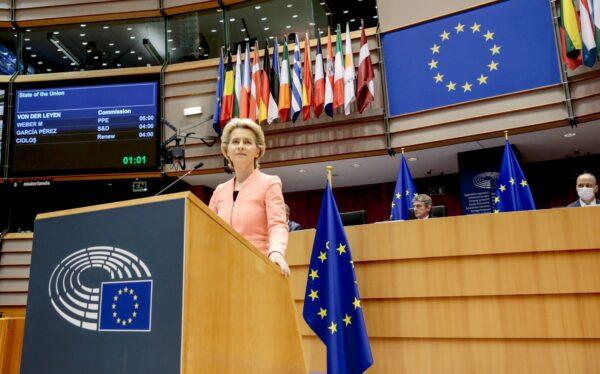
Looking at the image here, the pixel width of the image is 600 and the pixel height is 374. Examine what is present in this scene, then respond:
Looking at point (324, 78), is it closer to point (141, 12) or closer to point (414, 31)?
point (414, 31)

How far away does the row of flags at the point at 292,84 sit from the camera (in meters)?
7.20

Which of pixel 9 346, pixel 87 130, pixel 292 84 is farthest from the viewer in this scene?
pixel 87 130

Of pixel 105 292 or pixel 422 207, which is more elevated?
pixel 422 207

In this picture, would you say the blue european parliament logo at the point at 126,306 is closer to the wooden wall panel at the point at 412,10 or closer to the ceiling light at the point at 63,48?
the wooden wall panel at the point at 412,10

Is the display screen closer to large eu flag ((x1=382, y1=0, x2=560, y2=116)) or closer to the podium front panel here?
large eu flag ((x1=382, y1=0, x2=560, y2=116))

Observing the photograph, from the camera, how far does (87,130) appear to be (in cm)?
801

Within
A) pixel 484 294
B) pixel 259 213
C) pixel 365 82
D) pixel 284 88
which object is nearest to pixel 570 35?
pixel 365 82

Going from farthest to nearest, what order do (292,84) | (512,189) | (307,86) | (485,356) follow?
(292,84) → (307,86) → (512,189) → (485,356)

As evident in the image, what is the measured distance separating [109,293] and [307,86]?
21.2ft

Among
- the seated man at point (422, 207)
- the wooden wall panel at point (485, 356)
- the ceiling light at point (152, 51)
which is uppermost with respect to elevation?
the ceiling light at point (152, 51)

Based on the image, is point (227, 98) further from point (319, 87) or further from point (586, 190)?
point (586, 190)

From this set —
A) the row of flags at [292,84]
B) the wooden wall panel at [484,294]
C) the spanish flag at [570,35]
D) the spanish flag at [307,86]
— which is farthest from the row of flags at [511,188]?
the wooden wall panel at [484,294]

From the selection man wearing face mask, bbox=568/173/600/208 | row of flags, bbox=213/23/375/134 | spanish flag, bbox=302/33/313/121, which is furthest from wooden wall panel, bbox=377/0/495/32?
man wearing face mask, bbox=568/173/600/208

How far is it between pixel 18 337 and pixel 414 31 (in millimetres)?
6175
